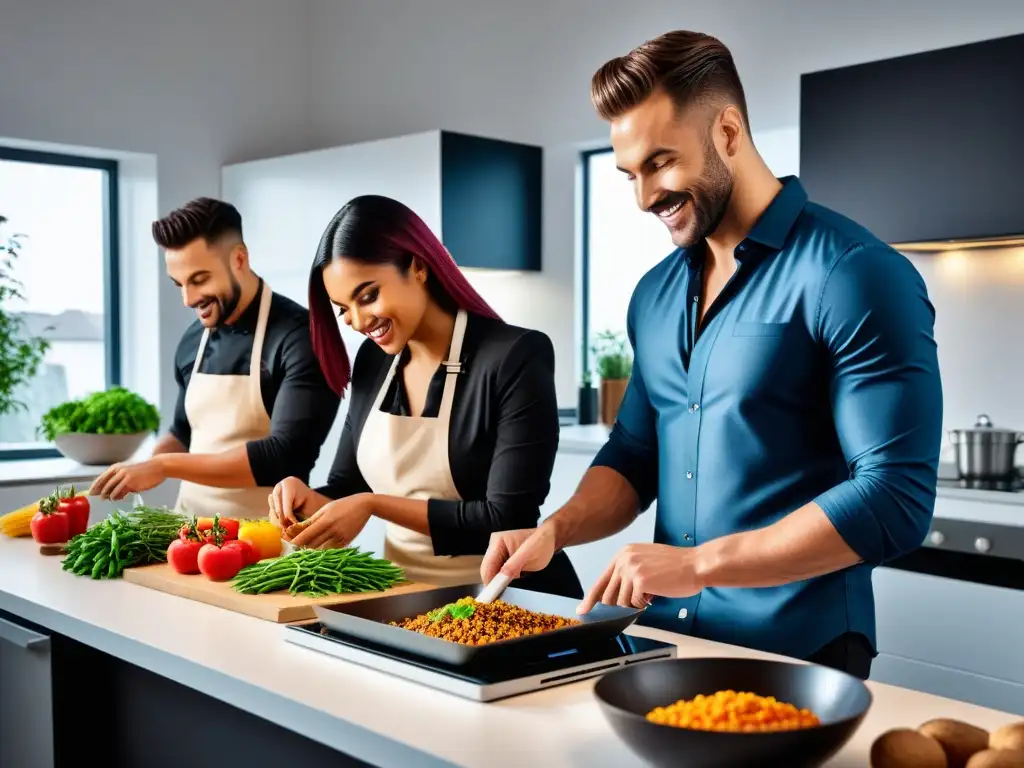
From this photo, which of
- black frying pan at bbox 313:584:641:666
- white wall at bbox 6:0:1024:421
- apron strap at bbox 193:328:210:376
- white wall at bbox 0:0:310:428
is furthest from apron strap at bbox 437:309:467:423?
white wall at bbox 0:0:310:428

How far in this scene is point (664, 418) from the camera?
1.93 m

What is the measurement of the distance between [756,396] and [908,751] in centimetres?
75

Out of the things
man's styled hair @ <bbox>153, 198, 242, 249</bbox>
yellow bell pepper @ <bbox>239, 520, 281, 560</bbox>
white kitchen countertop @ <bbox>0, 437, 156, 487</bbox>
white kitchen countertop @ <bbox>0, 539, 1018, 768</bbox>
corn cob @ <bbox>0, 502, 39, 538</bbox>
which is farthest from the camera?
white kitchen countertop @ <bbox>0, 437, 156, 487</bbox>

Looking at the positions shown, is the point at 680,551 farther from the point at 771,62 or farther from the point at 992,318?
the point at 771,62

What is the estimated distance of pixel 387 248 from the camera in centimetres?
233

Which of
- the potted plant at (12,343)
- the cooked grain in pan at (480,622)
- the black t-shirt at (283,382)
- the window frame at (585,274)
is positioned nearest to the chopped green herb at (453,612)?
the cooked grain in pan at (480,622)

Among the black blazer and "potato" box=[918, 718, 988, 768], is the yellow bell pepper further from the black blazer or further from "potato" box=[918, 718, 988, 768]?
"potato" box=[918, 718, 988, 768]

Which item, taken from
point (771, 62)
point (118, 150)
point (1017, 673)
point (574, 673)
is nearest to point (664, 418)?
point (574, 673)

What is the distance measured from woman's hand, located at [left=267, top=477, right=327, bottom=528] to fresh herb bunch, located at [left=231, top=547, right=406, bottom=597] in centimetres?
19

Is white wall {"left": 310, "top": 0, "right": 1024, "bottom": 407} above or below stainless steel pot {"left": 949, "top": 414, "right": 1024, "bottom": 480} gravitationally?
above

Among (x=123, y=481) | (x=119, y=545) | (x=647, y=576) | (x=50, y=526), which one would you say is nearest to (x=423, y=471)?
(x=119, y=545)

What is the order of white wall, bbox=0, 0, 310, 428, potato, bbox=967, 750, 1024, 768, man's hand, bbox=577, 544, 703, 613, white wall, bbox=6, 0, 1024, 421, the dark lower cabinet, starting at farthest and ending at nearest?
white wall, bbox=0, 0, 310, 428, white wall, bbox=6, 0, 1024, 421, the dark lower cabinet, man's hand, bbox=577, 544, 703, 613, potato, bbox=967, 750, 1024, 768

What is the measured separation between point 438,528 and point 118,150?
3.51 metres

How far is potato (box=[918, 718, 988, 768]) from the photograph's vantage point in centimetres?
109
